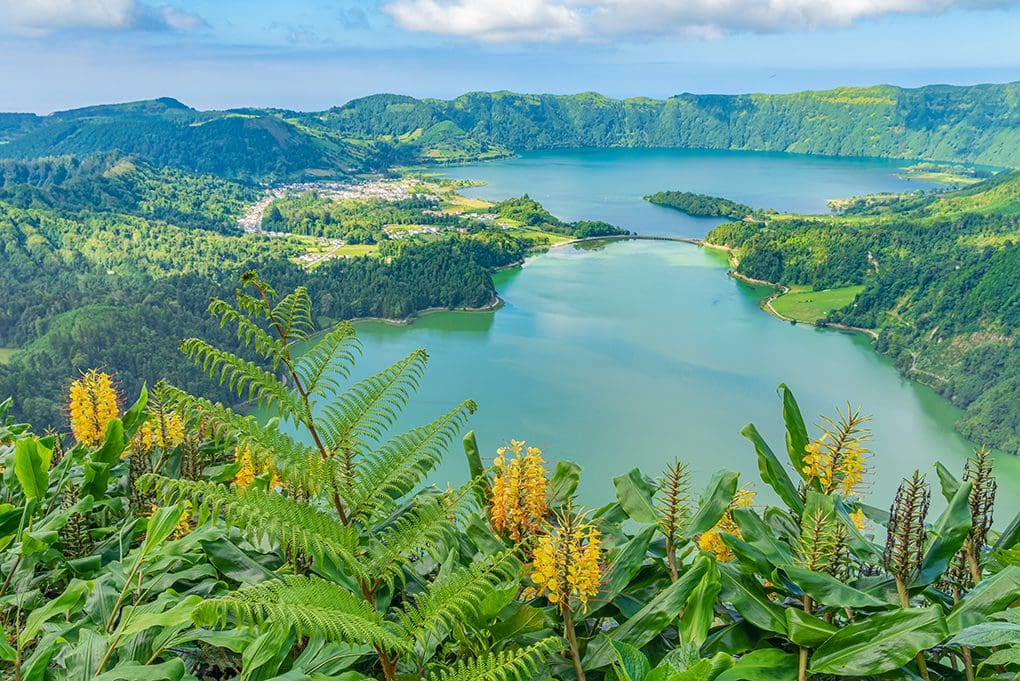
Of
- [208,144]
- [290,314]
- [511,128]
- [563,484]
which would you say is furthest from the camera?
[511,128]

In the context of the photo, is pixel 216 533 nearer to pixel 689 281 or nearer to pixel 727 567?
pixel 727 567

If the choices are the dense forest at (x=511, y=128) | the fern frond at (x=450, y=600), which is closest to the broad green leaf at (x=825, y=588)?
the fern frond at (x=450, y=600)

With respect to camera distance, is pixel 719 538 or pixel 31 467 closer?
pixel 31 467

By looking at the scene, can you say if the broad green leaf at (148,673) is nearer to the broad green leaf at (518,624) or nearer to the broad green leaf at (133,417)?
the broad green leaf at (518,624)

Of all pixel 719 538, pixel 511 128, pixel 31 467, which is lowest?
pixel 511 128

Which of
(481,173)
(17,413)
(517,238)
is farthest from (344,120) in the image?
(17,413)

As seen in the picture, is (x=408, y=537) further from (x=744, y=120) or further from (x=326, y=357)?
(x=744, y=120)

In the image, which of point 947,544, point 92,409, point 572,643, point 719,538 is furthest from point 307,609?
point 92,409
